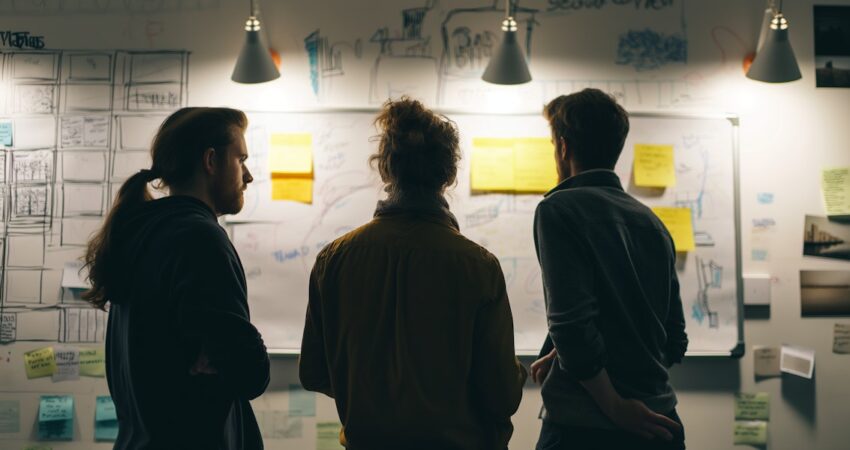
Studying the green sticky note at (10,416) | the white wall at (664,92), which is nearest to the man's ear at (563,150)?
the white wall at (664,92)

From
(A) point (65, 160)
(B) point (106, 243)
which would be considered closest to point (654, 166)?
(B) point (106, 243)

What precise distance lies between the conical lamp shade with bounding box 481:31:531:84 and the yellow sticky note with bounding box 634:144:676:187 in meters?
0.56

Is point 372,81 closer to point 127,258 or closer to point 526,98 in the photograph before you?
point 526,98

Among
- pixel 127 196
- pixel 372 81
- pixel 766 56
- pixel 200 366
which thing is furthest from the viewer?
pixel 372 81

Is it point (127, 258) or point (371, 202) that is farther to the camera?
point (371, 202)

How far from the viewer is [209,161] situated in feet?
4.55

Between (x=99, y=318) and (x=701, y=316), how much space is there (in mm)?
2281

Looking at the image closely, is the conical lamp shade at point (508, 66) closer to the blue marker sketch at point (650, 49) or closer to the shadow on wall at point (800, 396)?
the blue marker sketch at point (650, 49)

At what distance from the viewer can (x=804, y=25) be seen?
263 centimetres

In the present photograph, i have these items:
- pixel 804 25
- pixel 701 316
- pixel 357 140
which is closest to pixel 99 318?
pixel 357 140

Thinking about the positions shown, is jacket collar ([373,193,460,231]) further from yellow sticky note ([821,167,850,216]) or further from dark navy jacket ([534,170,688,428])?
yellow sticky note ([821,167,850,216])

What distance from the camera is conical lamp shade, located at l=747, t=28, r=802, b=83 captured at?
2348 millimetres

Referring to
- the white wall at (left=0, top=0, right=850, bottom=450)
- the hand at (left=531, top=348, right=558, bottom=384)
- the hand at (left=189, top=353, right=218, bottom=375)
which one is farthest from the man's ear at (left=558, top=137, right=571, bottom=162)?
the white wall at (left=0, top=0, right=850, bottom=450)

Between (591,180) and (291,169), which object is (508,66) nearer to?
(291,169)
